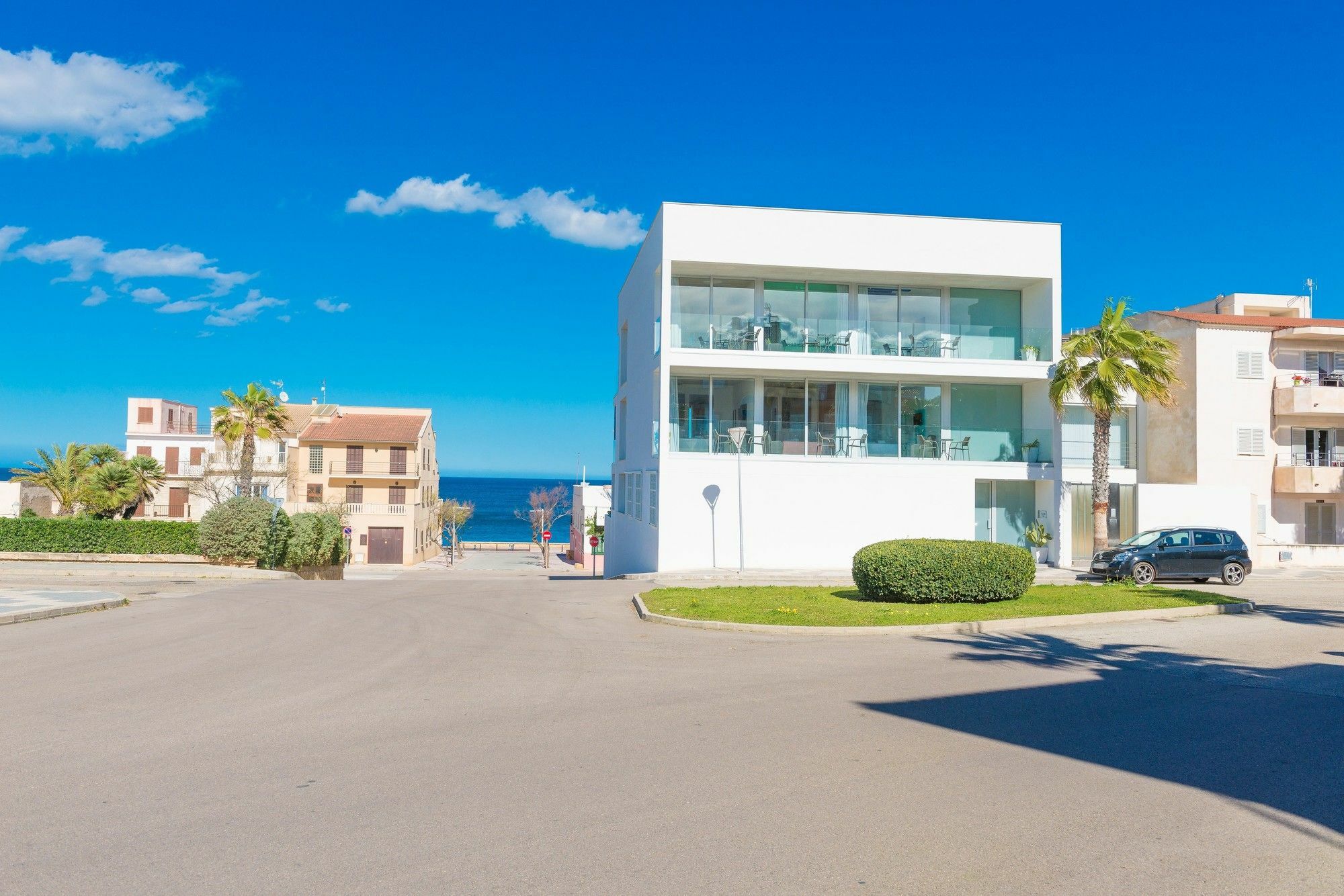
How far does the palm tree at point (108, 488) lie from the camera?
4081cm

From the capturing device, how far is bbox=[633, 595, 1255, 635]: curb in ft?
49.0

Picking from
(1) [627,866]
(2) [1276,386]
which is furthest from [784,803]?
(2) [1276,386]

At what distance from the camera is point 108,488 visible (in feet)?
135

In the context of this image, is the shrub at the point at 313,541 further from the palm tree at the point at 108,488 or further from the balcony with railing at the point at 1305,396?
the balcony with railing at the point at 1305,396

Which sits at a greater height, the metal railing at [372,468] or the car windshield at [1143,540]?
the metal railing at [372,468]

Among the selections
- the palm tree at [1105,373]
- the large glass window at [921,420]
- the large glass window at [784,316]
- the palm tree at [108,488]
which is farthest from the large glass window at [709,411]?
the palm tree at [108,488]

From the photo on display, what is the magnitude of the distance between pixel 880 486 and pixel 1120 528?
1123cm

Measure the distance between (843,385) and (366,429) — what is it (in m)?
40.7

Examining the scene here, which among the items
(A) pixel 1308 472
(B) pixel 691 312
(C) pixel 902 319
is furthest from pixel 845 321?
(A) pixel 1308 472

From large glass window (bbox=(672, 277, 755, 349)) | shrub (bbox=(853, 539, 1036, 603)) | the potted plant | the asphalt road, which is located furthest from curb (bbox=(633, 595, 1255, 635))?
large glass window (bbox=(672, 277, 755, 349))

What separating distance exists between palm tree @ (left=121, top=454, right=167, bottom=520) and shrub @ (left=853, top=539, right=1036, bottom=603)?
3633cm

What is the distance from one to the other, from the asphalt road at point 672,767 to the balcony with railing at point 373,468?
157ft

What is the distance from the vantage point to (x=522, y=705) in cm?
966

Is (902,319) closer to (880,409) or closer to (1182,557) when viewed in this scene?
(880,409)
